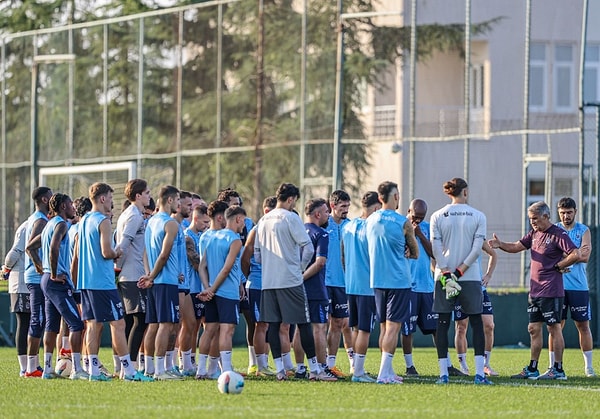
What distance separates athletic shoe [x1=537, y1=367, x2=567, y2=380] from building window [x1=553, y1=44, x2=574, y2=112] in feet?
44.5

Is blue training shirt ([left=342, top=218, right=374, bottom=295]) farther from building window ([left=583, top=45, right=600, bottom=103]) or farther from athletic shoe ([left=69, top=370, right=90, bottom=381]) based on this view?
building window ([left=583, top=45, right=600, bottom=103])

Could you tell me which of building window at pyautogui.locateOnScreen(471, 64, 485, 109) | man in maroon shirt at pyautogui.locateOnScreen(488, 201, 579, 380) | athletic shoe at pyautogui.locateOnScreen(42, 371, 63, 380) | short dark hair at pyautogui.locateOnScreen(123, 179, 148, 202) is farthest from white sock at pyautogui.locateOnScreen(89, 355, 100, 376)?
building window at pyautogui.locateOnScreen(471, 64, 485, 109)

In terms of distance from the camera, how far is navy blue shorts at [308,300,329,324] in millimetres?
15562

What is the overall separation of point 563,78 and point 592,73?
1730 mm

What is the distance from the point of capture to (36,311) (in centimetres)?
1622

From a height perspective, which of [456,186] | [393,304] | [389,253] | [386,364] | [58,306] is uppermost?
[456,186]

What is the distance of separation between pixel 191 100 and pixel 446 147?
7.41m

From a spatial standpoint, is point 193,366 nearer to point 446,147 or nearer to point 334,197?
→ point 334,197

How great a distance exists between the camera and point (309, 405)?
12625 millimetres

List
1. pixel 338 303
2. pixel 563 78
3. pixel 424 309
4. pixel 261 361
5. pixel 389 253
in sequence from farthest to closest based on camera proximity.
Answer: pixel 563 78 → pixel 424 309 → pixel 338 303 → pixel 261 361 → pixel 389 253

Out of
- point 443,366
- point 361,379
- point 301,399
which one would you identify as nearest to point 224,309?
point 361,379

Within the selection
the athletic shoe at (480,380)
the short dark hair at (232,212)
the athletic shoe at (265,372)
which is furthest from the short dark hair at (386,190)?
the athletic shoe at (265,372)

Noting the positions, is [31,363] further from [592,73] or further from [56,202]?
[592,73]

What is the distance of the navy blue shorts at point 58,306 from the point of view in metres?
15.5
